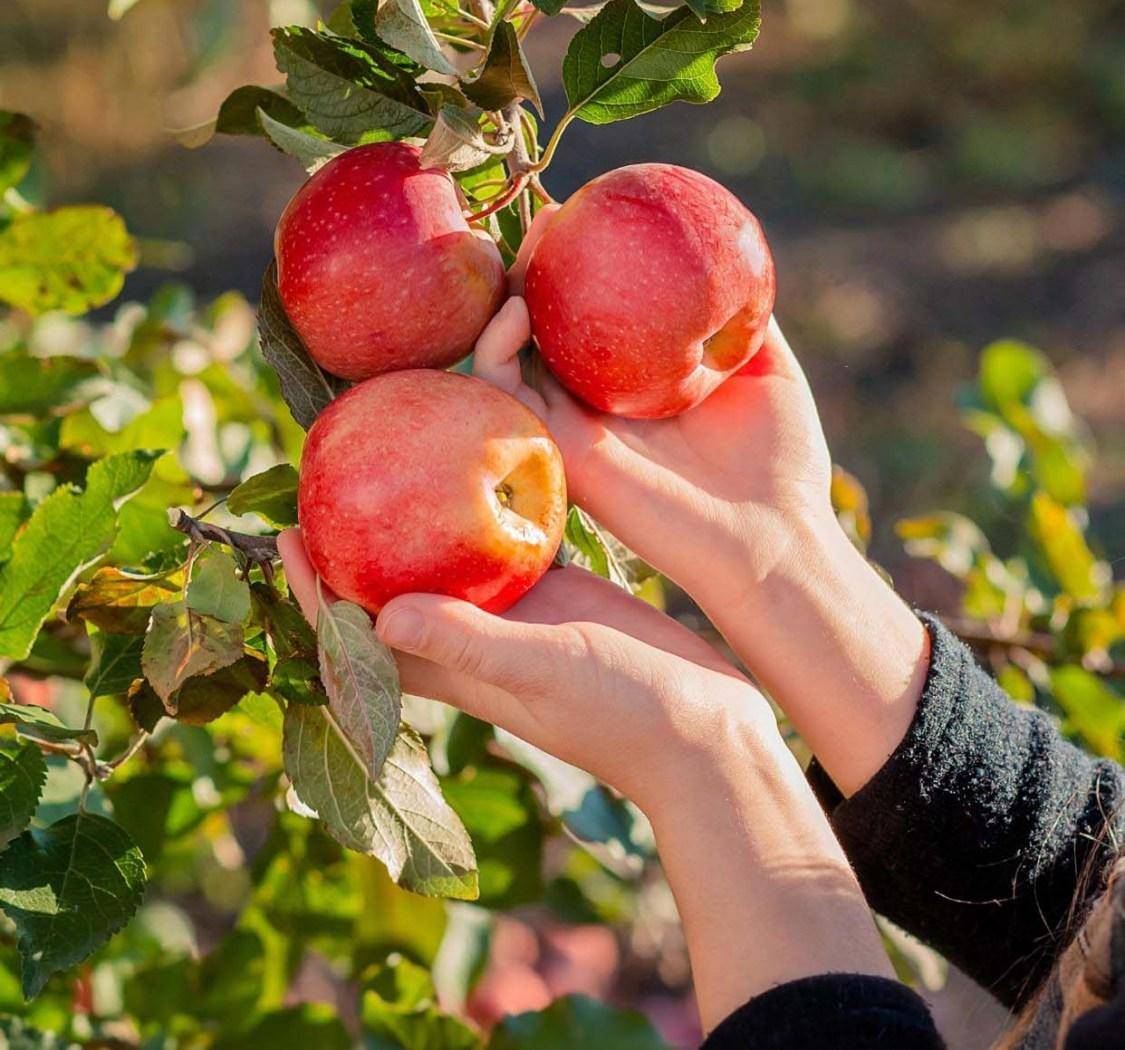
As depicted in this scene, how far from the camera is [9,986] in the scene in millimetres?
1185

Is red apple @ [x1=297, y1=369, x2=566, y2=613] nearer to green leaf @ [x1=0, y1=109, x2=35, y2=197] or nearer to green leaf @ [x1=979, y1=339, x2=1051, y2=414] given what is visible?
green leaf @ [x1=0, y1=109, x2=35, y2=197]

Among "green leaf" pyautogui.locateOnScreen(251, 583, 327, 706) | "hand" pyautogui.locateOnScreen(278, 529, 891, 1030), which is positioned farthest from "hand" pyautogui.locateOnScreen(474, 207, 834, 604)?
"green leaf" pyautogui.locateOnScreen(251, 583, 327, 706)

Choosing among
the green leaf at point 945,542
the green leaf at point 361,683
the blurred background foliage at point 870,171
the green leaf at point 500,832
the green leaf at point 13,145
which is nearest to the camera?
the green leaf at point 361,683

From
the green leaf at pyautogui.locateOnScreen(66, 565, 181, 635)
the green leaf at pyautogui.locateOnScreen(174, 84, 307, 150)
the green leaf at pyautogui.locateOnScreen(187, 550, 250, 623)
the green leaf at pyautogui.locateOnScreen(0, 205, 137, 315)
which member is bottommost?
the green leaf at pyautogui.locateOnScreen(66, 565, 181, 635)

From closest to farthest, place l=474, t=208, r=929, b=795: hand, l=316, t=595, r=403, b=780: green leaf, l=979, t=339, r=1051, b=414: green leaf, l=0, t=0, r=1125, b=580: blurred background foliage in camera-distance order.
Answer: l=316, t=595, r=403, b=780: green leaf, l=474, t=208, r=929, b=795: hand, l=979, t=339, r=1051, b=414: green leaf, l=0, t=0, r=1125, b=580: blurred background foliage

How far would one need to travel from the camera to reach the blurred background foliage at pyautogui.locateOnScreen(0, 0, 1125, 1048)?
125 cm

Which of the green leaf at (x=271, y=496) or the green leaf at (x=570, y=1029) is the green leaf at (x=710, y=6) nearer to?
the green leaf at (x=271, y=496)

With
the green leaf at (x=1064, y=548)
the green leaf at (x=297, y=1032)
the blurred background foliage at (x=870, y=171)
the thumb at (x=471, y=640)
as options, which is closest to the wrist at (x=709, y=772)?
the thumb at (x=471, y=640)

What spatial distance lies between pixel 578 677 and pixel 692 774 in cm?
12

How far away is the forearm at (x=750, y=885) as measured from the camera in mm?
885

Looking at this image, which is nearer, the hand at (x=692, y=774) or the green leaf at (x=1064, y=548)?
the hand at (x=692, y=774)

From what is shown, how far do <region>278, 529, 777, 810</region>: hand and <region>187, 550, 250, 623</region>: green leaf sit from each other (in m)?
0.06

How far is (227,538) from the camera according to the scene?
90 centimetres

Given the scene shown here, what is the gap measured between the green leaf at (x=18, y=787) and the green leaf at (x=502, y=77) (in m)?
0.52
